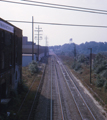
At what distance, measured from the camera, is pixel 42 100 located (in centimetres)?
1544

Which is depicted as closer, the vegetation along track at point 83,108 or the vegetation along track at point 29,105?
the vegetation along track at point 29,105

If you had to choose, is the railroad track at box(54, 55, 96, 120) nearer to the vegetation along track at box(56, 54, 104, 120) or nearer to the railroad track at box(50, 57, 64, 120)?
the vegetation along track at box(56, 54, 104, 120)

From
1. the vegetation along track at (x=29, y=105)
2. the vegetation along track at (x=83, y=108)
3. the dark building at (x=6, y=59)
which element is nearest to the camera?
the vegetation along track at (x=29, y=105)

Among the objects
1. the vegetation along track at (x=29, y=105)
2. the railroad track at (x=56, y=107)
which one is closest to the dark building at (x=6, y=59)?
the vegetation along track at (x=29, y=105)

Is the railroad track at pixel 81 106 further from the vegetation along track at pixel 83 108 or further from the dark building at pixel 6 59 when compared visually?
the dark building at pixel 6 59

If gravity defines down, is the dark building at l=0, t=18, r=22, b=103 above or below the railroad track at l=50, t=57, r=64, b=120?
above

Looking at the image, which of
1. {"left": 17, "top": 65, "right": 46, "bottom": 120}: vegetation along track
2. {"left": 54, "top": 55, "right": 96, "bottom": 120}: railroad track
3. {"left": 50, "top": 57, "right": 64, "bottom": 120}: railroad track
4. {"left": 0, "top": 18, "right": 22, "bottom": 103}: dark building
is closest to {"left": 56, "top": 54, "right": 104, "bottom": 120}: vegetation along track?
{"left": 54, "top": 55, "right": 96, "bottom": 120}: railroad track

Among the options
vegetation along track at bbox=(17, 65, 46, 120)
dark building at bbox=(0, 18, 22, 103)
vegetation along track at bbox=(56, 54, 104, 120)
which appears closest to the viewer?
vegetation along track at bbox=(17, 65, 46, 120)

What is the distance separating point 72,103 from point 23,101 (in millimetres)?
4468

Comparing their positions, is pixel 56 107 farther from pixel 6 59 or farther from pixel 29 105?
pixel 6 59

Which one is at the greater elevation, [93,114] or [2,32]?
[2,32]

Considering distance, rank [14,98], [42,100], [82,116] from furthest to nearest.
A: 1. [42,100]
2. [14,98]
3. [82,116]

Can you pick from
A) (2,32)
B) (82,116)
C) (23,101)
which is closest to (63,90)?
(23,101)

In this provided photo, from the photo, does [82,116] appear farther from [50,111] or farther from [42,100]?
[42,100]
